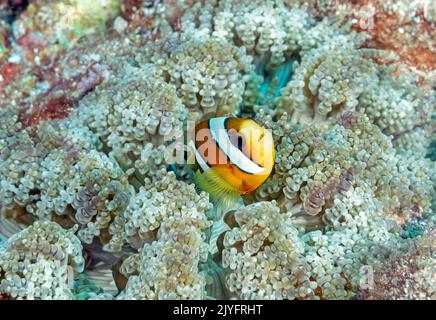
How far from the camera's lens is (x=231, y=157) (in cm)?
188

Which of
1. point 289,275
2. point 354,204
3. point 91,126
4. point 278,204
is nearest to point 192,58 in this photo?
point 91,126

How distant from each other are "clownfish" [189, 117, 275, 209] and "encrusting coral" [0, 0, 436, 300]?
0.09 metres

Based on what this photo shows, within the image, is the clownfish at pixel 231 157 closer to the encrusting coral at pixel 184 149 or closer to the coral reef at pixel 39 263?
the encrusting coral at pixel 184 149

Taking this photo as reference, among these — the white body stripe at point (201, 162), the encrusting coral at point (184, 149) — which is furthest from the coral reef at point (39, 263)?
the white body stripe at point (201, 162)

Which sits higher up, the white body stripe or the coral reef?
the white body stripe

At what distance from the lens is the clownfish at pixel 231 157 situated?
1854mm

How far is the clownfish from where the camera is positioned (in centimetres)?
185

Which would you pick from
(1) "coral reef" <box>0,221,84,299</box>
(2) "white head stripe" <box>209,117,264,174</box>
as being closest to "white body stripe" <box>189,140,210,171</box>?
(2) "white head stripe" <box>209,117,264,174</box>

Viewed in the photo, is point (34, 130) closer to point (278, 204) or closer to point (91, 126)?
point (91, 126)

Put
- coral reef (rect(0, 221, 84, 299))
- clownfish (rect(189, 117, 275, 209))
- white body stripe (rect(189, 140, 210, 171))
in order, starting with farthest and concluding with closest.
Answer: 1. white body stripe (rect(189, 140, 210, 171))
2. clownfish (rect(189, 117, 275, 209))
3. coral reef (rect(0, 221, 84, 299))

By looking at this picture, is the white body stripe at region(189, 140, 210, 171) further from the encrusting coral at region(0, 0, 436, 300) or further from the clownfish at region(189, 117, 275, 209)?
the encrusting coral at region(0, 0, 436, 300)

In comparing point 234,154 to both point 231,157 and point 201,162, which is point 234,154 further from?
point 201,162

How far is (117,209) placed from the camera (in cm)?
195

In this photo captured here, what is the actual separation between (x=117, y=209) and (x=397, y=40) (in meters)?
1.70
